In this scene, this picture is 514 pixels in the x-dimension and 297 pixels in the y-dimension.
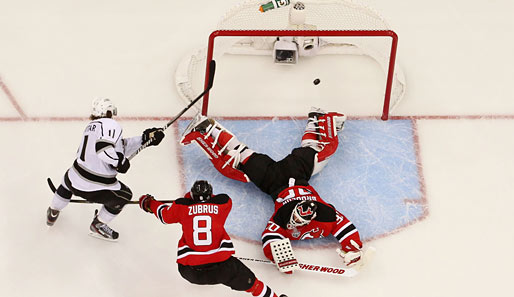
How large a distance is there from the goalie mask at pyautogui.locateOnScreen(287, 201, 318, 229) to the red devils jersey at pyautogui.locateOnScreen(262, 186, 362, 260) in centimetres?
8

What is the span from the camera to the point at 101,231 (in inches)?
204

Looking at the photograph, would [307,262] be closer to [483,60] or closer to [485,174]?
[485,174]

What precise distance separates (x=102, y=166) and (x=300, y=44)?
5.77ft

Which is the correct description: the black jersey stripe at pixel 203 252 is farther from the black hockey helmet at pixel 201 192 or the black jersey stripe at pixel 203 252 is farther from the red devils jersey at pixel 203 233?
the black hockey helmet at pixel 201 192

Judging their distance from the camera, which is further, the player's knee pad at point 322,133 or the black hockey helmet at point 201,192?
the player's knee pad at point 322,133

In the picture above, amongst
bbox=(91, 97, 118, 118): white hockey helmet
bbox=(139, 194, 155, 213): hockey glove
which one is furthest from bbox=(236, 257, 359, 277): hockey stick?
bbox=(91, 97, 118, 118): white hockey helmet

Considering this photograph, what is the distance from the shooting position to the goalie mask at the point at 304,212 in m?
5.00

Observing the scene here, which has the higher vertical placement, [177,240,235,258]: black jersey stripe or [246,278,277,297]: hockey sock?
Answer: [177,240,235,258]: black jersey stripe

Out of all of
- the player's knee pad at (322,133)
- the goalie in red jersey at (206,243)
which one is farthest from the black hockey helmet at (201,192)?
the player's knee pad at (322,133)

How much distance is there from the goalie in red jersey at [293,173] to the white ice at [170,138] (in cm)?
15

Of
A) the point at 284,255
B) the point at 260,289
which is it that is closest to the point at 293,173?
the point at 284,255

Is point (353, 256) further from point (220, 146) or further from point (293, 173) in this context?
point (220, 146)

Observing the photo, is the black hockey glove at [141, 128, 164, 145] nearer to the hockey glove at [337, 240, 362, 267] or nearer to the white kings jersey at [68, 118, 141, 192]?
the white kings jersey at [68, 118, 141, 192]

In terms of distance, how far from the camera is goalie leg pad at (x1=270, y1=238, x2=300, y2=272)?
5090mm
